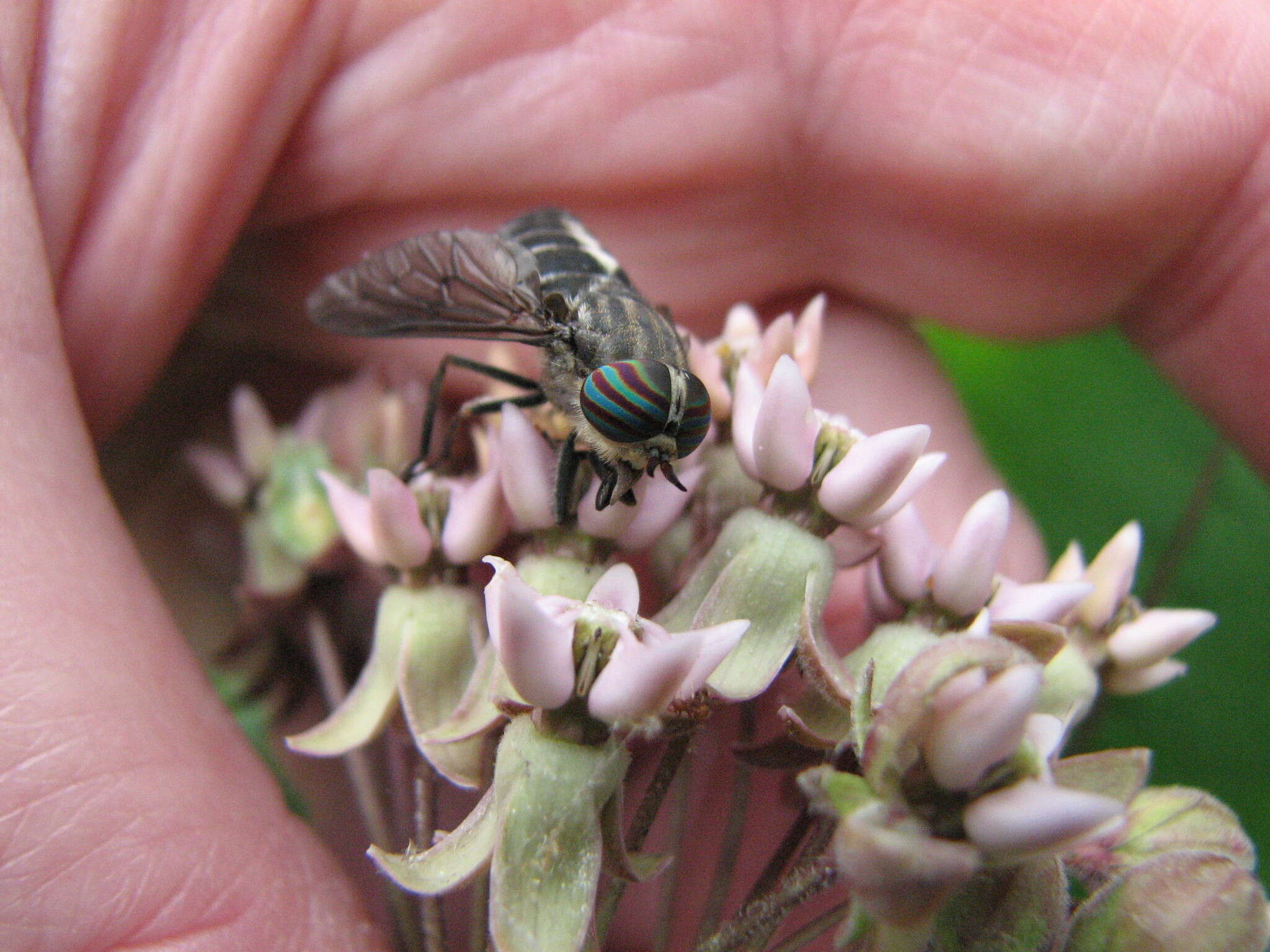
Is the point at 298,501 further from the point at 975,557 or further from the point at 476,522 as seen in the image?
the point at 975,557

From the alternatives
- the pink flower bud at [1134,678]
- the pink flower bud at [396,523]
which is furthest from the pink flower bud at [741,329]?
the pink flower bud at [1134,678]

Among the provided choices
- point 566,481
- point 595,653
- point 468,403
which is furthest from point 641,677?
point 468,403

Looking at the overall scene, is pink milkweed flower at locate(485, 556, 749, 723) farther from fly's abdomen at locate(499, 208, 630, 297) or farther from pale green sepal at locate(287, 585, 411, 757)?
fly's abdomen at locate(499, 208, 630, 297)

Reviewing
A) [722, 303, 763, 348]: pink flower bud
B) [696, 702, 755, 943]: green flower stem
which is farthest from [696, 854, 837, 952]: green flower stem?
[722, 303, 763, 348]: pink flower bud

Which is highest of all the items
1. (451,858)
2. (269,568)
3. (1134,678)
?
(1134,678)

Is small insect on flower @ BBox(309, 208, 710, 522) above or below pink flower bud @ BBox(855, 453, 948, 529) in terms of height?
below

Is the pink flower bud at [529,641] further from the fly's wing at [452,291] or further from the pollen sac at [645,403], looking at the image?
the fly's wing at [452,291]

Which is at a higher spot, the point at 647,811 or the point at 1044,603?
the point at 1044,603

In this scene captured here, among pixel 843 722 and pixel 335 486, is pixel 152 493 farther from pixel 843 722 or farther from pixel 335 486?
pixel 843 722
